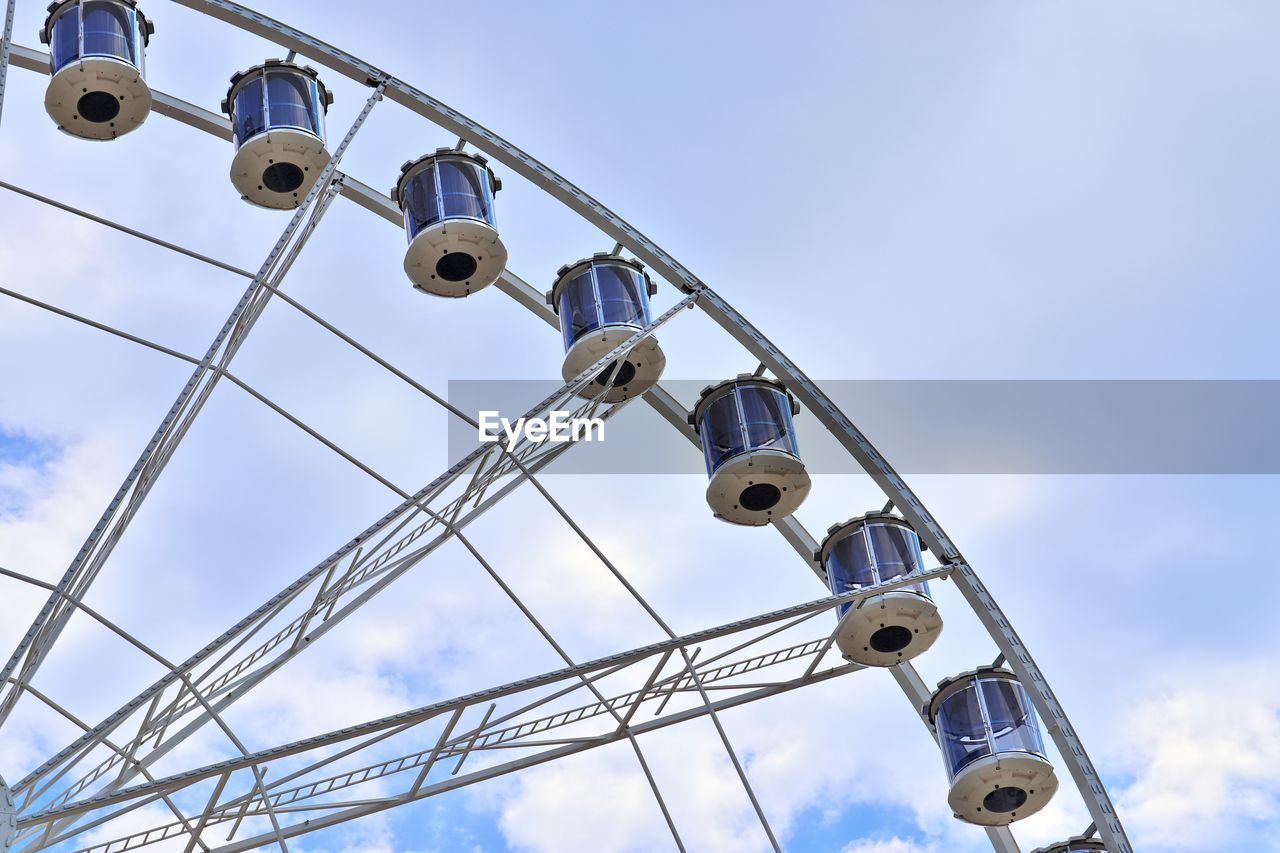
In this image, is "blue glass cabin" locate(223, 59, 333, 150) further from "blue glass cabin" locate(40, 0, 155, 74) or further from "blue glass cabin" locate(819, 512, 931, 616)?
"blue glass cabin" locate(819, 512, 931, 616)

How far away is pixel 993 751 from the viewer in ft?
49.8

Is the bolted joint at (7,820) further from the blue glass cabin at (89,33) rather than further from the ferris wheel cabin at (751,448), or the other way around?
the blue glass cabin at (89,33)

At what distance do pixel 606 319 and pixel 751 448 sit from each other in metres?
1.83

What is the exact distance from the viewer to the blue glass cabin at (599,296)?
15.9m

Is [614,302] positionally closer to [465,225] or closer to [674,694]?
[465,225]

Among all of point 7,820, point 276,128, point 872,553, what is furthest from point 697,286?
point 7,820

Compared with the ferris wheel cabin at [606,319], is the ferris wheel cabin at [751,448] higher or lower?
lower

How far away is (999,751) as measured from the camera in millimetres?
15156

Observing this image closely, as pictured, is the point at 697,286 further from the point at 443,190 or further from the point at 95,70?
the point at 95,70

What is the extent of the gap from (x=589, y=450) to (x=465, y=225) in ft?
12.6

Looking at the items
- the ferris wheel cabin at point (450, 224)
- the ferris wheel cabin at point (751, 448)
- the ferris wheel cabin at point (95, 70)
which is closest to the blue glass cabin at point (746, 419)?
the ferris wheel cabin at point (751, 448)

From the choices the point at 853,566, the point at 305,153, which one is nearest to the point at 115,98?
the point at 305,153

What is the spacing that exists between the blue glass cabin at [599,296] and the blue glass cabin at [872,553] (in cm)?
278

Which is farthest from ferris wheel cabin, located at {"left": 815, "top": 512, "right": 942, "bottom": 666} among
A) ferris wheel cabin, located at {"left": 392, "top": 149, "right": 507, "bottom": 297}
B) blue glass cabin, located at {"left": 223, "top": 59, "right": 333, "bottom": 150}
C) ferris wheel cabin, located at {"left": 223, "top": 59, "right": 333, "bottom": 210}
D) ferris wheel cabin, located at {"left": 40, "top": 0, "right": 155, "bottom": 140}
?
ferris wheel cabin, located at {"left": 40, "top": 0, "right": 155, "bottom": 140}
